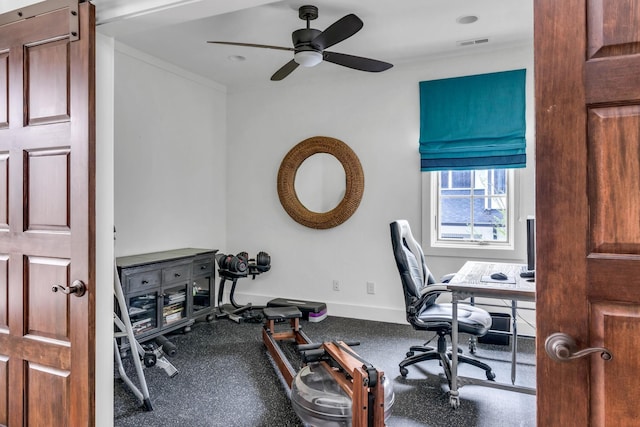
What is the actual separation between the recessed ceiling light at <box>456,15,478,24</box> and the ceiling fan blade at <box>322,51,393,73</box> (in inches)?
28.7

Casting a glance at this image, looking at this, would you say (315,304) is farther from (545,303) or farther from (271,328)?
(545,303)

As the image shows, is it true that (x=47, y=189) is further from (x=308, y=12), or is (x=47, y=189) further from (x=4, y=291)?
(x=308, y=12)

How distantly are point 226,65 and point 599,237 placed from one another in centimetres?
409

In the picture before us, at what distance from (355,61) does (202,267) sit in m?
2.56

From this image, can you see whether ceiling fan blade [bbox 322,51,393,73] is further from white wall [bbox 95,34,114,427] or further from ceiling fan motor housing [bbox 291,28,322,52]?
white wall [bbox 95,34,114,427]

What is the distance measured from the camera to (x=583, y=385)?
3.08 ft

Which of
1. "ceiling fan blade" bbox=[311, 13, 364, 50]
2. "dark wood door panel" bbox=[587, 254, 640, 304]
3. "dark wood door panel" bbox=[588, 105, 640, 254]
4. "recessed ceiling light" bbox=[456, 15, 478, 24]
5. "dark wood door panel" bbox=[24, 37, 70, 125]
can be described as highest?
"recessed ceiling light" bbox=[456, 15, 478, 24]

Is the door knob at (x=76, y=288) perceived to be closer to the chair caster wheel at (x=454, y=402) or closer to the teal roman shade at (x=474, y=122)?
the chair caster wheel at (x=454, y=402)

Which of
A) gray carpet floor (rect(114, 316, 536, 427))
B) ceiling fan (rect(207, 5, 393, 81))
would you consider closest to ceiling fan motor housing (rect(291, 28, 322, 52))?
ceiling fan (rect(207, 5, 393, 81))

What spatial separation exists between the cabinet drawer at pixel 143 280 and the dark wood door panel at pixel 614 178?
10.7ft

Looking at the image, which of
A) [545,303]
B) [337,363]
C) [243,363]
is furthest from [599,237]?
[243,363]

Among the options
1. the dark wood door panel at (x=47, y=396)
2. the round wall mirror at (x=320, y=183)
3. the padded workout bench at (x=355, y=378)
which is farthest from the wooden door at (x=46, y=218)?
the round wall mirror at (x=320, y=183)

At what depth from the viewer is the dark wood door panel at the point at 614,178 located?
90cm

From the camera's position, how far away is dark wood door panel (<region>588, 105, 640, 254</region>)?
901mm
